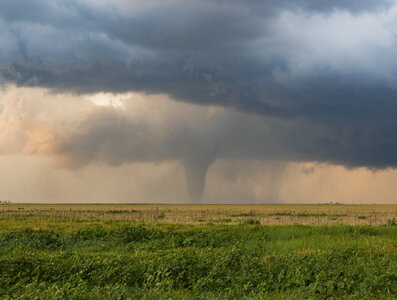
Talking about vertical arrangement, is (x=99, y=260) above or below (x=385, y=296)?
above

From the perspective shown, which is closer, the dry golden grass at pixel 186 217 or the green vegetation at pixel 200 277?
the green vegetation at pixel 200 277

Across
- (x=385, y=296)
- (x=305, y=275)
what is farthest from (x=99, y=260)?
(x=385, y=296)

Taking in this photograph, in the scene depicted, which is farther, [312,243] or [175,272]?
[312,243]

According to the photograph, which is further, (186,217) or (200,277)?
(186,217)

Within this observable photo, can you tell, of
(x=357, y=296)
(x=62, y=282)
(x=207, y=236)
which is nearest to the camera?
(x=357, y=296)

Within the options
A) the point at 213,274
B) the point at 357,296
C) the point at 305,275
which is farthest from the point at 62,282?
the point at 357,296

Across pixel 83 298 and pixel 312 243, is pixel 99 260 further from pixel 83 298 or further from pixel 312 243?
pixel 312 243

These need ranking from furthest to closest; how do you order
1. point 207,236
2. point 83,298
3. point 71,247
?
point 207,236, point 71,247, point 83,298

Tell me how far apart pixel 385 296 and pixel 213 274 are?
5.32m

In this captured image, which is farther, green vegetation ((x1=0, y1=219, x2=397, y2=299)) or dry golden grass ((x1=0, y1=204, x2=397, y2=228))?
dry golden grass ((x1=0, y1=204, x2=397, y2=228))

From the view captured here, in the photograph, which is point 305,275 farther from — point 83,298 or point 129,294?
point 83,298

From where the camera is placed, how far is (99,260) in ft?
45.9

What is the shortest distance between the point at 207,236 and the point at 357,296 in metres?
13.2

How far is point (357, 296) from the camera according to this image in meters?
11.2
